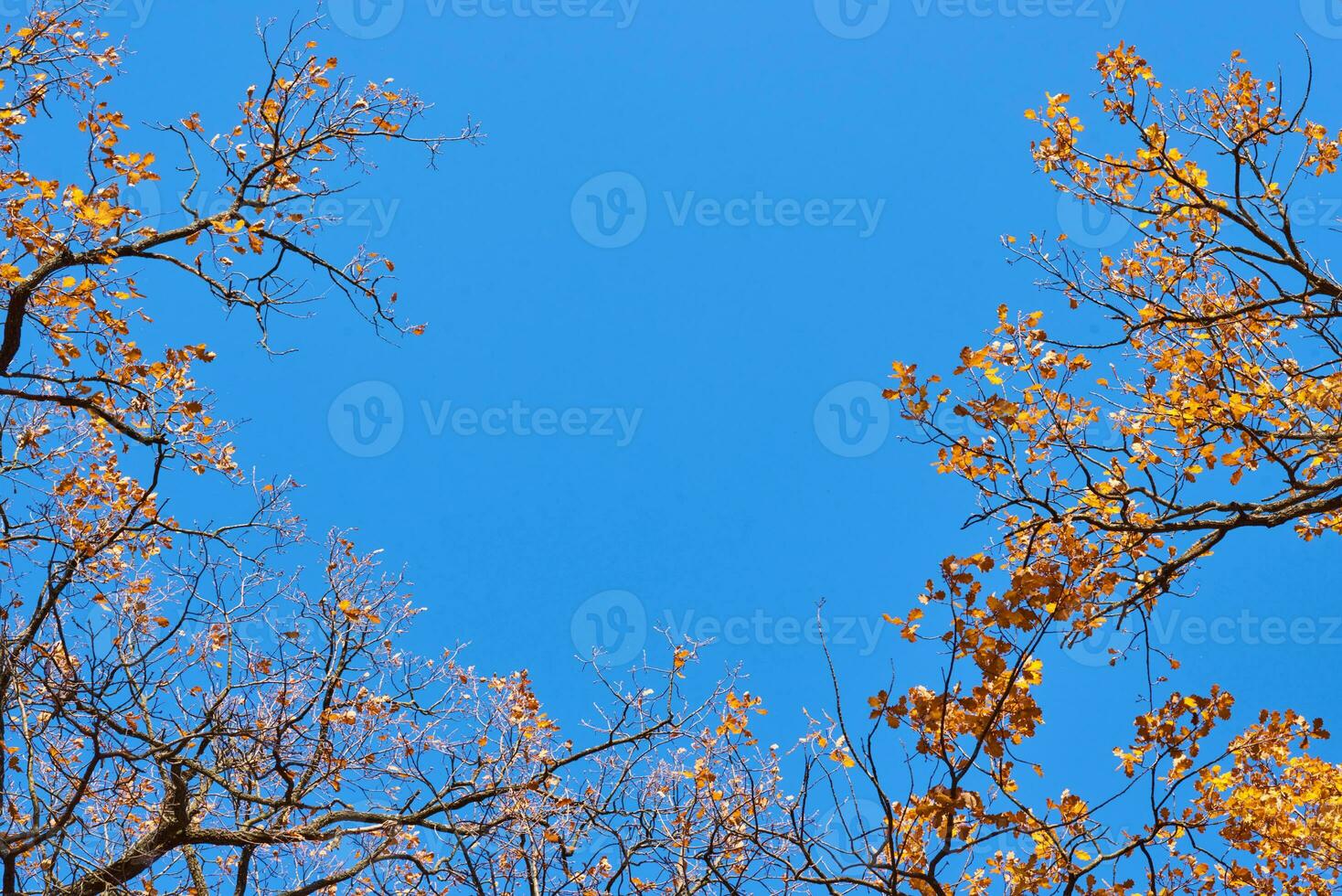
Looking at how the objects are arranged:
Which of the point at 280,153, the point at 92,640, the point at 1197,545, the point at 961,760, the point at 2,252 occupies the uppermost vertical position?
the point at 280,153

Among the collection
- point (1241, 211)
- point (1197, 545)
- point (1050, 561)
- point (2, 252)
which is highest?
point (1241, 211)

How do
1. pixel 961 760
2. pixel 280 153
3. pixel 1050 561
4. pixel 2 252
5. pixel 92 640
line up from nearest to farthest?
1. pixel 961 760
2. pixel 1050 561
3. pixel 92 640
4. pixel 2 252
5. pixel 280 153

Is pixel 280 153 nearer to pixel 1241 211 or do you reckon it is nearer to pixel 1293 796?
pixel 1241 211

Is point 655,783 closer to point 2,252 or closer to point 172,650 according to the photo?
point 172,650

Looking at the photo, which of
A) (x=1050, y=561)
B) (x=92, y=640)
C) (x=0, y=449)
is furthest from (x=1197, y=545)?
(x=0, y=449)

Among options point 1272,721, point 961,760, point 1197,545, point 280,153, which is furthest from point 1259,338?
point 280,153

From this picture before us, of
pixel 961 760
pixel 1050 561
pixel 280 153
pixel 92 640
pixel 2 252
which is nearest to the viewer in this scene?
pixel 961 760

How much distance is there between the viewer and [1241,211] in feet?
21.6

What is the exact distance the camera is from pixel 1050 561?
502 cm

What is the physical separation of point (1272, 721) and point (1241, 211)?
132 inches

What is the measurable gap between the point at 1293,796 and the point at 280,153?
8.65 meters

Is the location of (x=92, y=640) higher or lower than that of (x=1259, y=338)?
→ lower

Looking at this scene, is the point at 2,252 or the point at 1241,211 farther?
the point at 1241,211

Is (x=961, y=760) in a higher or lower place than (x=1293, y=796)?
lower
